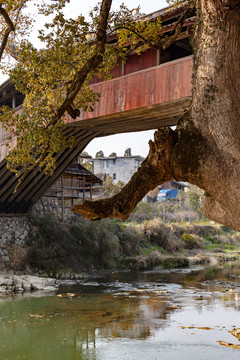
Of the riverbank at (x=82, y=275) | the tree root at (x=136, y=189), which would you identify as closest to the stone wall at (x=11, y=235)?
the riverbank at (x=82, y=275)

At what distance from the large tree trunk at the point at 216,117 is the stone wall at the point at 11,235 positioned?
567 inches

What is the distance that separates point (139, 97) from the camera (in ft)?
35.0

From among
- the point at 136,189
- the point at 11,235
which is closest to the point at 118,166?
the point at 11,235

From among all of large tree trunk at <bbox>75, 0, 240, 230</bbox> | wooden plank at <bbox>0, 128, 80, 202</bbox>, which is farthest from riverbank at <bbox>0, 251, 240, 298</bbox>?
large tree trunk at <bbox>75, 0, 240, 230</bbox>

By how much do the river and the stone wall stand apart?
3571 mm

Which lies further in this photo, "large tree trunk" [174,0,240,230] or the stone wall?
the stone wall

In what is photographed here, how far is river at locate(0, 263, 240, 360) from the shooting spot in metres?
8.32

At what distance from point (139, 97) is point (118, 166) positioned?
2843cm

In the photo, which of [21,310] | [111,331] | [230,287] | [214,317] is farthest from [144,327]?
[230,287]

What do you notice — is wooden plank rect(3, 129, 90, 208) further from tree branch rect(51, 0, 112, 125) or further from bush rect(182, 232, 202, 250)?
bush rect(182, 232, 202, 250)

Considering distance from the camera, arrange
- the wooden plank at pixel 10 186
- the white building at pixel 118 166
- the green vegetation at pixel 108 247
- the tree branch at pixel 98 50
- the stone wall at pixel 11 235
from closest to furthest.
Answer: the tree branch at pixel 98 50 → the wooden plank at pixel 10 186 → the stone wall at pixel 11 235 → the green vegetation at pixel 108 247 → the white building at pixel 118 166

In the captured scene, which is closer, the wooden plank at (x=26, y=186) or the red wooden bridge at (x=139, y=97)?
the red wooden bridge at (x=139, y=97)

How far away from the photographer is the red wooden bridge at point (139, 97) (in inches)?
383

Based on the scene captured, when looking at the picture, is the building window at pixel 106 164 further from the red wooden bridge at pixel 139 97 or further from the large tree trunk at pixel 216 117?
the large tree trunk at pixel 216 117
